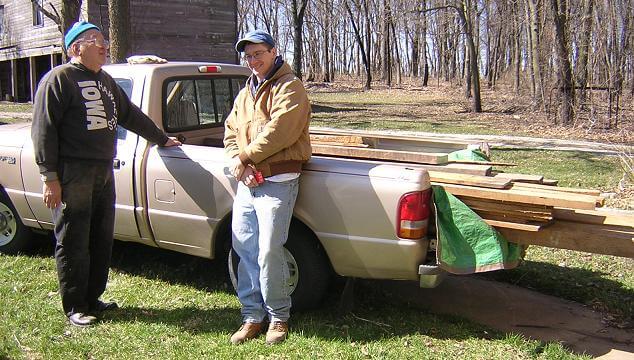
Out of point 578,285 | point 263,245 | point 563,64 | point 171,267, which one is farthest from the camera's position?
point 563,64

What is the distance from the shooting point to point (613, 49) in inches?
675

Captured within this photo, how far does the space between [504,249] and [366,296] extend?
1332 millimetres

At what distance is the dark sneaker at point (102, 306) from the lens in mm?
4523

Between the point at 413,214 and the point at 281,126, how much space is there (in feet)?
3.23

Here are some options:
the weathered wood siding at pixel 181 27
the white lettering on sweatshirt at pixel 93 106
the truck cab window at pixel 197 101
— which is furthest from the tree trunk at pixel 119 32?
the weathered wood siding at pixel 181 27

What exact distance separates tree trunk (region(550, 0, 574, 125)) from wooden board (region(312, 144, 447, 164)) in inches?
553

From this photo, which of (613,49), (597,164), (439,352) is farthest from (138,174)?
(613,49)

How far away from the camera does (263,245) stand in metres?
3.95

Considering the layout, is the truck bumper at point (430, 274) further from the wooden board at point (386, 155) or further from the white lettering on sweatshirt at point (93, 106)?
the white lettering on sweatshirt at point (93, 106)

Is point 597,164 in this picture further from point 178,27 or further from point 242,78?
point 178,27

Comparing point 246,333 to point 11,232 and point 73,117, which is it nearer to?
point 73,117

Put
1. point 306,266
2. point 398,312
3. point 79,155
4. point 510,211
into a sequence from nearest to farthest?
1. point 510,211
2. point 79,155
3. point 306,266
4. point 398,312

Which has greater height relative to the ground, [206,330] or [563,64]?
[563,64]

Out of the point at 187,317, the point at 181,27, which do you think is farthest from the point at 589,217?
the point at 181,27
